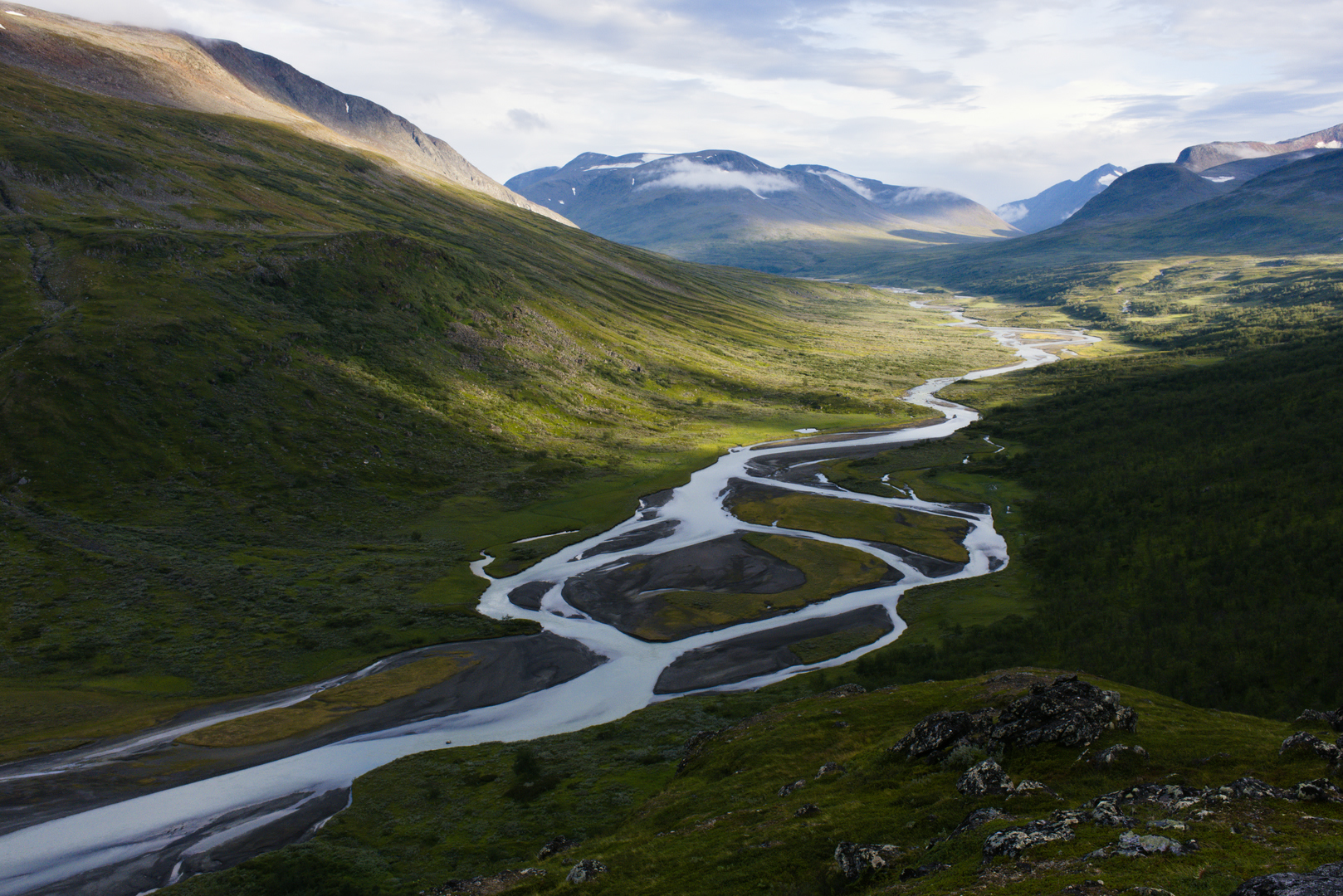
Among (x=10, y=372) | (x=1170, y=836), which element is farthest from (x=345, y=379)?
(x=1170, y=836)

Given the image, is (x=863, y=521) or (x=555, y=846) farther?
(x=863, y=521)

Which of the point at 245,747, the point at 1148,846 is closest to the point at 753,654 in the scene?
the point at 245,747

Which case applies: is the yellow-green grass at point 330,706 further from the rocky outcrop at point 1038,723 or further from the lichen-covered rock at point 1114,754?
the lichen-covered rock at point 1114,754

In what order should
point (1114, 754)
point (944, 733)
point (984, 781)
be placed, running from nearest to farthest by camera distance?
point (984, 781)
point (1114, 754)
point (944, 733)

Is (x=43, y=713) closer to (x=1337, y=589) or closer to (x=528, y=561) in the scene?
(x=528, y=561)

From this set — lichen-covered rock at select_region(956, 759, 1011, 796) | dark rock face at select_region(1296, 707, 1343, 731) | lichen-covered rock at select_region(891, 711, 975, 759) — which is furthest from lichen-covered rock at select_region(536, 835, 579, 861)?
dark rock face at select_region(1296, 707, 1343, 731)

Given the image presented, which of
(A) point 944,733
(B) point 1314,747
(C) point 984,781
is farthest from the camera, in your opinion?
(A) point 944,733

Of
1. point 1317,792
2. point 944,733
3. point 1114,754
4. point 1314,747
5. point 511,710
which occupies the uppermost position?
point 1317,792

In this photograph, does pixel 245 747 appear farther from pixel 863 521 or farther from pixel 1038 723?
pixel 863 521
